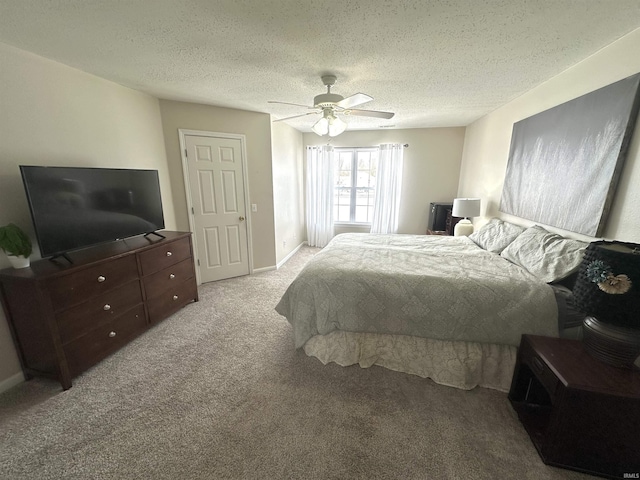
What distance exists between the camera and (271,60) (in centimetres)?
194

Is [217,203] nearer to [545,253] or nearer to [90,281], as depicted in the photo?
[90,281]

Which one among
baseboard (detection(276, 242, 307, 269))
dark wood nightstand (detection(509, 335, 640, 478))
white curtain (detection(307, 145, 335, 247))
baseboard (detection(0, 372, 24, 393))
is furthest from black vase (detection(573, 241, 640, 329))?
white curtain (detection(307, 145, 335, 247))

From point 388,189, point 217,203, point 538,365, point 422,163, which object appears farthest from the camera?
point 388,189

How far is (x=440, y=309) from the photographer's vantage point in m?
1.76

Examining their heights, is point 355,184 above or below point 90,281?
above

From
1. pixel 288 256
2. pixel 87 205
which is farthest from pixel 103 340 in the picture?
pixel 288 256

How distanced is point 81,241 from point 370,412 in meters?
2.49

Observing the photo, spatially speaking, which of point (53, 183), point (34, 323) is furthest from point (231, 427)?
point (53, 183)

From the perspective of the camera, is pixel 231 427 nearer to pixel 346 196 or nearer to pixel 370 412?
pixel 370 412

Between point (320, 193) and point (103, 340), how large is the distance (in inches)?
156

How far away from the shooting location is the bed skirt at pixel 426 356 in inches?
68.4

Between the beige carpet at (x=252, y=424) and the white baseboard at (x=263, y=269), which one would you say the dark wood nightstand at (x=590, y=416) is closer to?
the beige carpet at (x=252, y=424)

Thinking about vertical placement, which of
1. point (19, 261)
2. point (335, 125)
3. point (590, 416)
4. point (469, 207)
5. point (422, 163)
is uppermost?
point (335, 125)

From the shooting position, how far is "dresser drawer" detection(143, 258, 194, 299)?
2.35 metres
